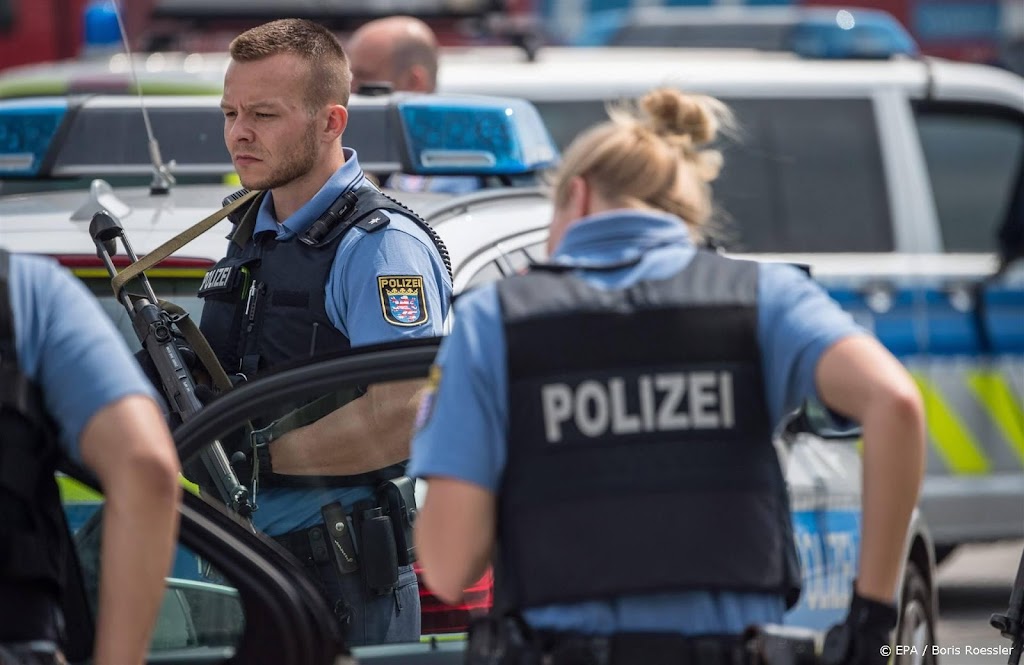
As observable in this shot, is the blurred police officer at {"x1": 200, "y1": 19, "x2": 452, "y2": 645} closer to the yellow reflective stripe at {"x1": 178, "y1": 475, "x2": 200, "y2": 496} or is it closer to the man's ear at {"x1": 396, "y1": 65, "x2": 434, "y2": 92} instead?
the yellow reflective stripe at {"x1": 178, "y1": 475, "x2": 200, "y2": 496}

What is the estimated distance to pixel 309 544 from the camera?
2.79 meters

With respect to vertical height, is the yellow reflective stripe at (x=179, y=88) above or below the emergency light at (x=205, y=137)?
above

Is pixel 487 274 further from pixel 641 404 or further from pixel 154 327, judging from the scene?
pixel 641 404

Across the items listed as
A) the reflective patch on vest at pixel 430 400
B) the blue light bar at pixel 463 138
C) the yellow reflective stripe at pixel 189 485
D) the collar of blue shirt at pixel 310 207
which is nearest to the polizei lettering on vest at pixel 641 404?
the reflective patch on vest at pixel 430 400

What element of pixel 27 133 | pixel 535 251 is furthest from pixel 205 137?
pixel 535 251

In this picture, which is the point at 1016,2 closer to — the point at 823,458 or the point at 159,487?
the point at 823,458

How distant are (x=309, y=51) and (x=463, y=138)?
715 millimetres

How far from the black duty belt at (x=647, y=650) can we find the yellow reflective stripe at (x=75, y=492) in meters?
0.73

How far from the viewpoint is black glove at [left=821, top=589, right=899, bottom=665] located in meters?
2.16

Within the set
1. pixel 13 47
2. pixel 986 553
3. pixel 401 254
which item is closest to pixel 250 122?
pixel 401 254

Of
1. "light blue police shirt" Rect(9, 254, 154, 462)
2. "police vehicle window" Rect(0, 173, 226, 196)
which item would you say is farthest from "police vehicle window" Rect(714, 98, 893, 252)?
"light blue police shirt" Rect(9, 254, 154, 462)

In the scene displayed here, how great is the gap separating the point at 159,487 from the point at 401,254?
1189 mm

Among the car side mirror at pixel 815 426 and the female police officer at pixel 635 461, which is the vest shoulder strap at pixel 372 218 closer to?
the car side mirror at pixel 815 426

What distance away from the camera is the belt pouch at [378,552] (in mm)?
2764
